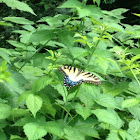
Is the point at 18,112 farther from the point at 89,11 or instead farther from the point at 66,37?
the point at 89,11

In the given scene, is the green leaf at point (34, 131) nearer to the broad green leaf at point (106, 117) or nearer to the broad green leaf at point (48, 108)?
the broad green leaf at point (48, 108)

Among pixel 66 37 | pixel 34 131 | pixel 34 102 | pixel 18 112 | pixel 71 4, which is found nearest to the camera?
pixel 34 131

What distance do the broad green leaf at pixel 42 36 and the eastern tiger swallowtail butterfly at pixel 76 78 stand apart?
1.32 feet

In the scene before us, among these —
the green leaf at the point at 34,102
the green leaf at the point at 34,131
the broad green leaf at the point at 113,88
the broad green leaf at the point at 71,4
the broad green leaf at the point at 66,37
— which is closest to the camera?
the green leaf at the point at 34,131

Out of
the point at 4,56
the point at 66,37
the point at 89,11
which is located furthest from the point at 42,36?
the point at 89,11

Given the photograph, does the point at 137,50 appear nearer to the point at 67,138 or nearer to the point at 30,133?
the point at 67,138

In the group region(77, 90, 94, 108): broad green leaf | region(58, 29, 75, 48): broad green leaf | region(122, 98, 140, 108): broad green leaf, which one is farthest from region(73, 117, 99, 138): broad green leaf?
region(58, 29, 75, 48): broad green leaf

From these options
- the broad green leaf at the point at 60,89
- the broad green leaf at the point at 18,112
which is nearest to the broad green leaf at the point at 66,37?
the broad green leaf at the point at 60,89

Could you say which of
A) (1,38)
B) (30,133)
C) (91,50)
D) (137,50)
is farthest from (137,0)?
(30,133)

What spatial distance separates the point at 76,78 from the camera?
1.62m

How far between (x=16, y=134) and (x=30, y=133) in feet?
1.40

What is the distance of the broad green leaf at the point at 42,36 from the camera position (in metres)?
2.01

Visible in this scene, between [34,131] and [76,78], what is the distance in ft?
1.23

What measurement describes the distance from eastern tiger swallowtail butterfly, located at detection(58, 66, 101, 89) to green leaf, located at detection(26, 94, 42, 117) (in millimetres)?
201
